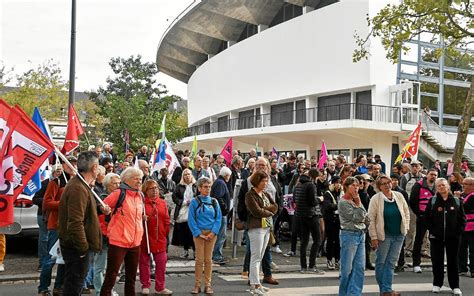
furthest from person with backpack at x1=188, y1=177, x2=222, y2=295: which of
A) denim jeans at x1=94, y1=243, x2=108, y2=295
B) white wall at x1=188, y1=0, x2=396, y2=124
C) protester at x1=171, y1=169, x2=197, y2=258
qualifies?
white wall at x1=188, y1=0, x2=396, y2=124

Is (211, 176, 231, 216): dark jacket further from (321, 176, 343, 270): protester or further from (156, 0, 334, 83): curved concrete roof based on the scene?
(156, 0, 334, 83): curved concrete roof

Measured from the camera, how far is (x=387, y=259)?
843 centimetres

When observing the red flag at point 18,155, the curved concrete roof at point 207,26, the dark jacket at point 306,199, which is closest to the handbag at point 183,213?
the dark jacket at point 306,199

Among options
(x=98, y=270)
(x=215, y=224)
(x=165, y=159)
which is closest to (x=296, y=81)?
(x=165, y=159)

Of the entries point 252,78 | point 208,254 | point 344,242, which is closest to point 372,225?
point 344,242

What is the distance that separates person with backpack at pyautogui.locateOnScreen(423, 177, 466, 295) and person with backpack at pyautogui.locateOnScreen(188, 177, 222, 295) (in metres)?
3.56

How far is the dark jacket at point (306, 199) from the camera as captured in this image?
35.0ft

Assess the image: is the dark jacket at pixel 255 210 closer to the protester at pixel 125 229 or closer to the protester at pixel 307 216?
the protester at pixel 125 229

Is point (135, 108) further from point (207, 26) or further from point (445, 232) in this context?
point (445, 232)

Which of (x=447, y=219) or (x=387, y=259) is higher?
(x=447, y=219)

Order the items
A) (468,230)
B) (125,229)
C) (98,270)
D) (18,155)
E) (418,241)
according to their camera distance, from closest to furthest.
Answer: (125,229) → (18,155) → (98,270) → (468,230) → (418,241)

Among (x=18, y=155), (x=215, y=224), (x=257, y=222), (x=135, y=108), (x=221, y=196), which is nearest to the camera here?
(x=18, y=155)

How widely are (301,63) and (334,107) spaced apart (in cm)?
427

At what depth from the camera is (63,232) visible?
607 centimetres
